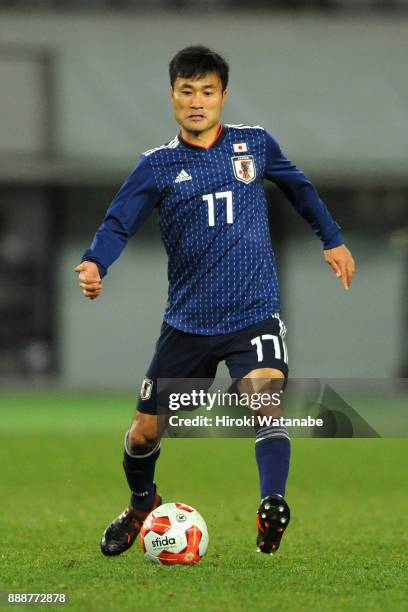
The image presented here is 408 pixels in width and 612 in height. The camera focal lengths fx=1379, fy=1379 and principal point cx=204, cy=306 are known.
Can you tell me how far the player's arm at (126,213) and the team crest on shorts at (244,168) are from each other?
15.1 inches

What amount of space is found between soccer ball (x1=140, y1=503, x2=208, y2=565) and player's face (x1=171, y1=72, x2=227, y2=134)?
1844 millimetres

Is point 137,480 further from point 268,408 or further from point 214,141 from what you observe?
point 214,141

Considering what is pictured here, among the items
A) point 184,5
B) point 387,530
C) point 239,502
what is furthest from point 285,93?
point 387,530

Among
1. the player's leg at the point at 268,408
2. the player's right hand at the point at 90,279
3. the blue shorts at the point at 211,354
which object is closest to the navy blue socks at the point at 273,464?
the player's leg at the point at 268,408

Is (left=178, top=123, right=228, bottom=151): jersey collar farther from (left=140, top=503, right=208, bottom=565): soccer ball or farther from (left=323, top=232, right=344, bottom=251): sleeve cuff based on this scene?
(left=140, top=503, right=208, bottom=565): soccer ball

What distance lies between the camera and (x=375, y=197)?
70.2 feet

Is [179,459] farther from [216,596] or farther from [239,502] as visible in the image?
[216,596]

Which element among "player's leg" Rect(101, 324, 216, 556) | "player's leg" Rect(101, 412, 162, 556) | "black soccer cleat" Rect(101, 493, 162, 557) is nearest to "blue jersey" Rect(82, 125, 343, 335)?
"player's leg" Rect(101, 324, 216, 556)

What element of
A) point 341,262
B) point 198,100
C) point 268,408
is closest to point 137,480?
point 268,408

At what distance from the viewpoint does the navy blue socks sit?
604 centimetres

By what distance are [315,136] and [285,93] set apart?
0.78 m

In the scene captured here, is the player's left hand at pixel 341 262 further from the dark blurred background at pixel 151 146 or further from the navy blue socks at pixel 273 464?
the dark blurred background at pixel 151 146

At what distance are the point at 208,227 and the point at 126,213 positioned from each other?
1.27ft

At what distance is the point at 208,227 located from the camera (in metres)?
6.42
